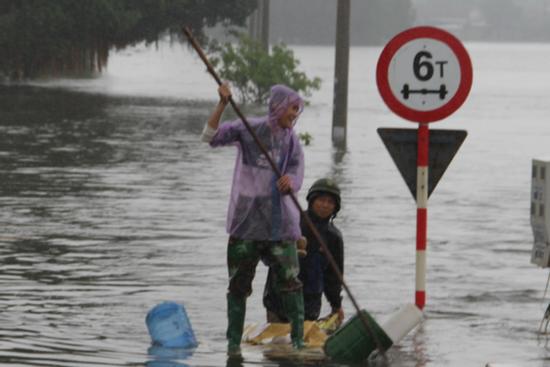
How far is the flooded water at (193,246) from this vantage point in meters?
11.4

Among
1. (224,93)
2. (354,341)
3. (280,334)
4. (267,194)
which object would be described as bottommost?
(280,334)

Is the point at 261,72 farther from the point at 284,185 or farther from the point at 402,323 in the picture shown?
the point at 284,185

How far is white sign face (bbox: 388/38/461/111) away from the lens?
1238 centimetres

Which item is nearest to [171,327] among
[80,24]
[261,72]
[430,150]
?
[430,150]

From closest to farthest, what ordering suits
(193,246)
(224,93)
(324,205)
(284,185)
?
(224,93)
(284,185)
(324,205)
(193,246)

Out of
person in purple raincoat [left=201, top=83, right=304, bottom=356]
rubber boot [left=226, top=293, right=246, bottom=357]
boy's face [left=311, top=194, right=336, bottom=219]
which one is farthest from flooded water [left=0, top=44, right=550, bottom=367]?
boy's face [left=311, top=194, right=336, bottom=219]

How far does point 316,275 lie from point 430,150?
1333 millimetres

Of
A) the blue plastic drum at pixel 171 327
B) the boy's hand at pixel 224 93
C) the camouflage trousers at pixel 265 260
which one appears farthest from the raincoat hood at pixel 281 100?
the blue plastic drum at pixel 171 327

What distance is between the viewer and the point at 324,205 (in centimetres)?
1154

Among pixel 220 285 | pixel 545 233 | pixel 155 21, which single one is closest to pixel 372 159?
pixel 220 285

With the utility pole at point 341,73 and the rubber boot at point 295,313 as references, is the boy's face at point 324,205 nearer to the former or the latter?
the rubber boot at point 295,313

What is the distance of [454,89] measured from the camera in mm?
12352

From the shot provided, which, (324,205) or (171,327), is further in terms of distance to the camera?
(324,205)

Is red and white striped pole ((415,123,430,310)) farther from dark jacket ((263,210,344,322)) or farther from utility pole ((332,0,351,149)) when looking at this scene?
utility pole ((332,0,351,149))
